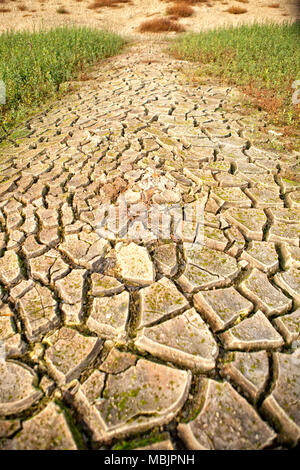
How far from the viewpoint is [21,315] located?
1.96 meters

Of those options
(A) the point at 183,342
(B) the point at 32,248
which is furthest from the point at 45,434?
(B) the point at 32,248

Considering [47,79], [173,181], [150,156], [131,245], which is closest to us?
[131,245]

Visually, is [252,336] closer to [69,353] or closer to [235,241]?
[235,241]

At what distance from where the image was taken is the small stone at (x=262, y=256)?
7.41 feet

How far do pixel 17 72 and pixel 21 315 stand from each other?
210 inches

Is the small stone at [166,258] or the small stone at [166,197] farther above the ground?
the small stone at [166,197]

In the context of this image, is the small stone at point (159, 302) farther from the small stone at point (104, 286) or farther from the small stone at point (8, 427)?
the small stone at point (8, 427)

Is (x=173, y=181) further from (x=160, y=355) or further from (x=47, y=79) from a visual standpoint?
(x=47, y=79)

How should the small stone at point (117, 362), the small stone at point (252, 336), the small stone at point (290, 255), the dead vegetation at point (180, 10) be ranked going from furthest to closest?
the dead vegetation at point (180, 10) → the small stone at point (290, 255) → the small stone at point (252, 336) → the small stone at point (117, 362)

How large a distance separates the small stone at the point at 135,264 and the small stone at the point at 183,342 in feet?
1.41

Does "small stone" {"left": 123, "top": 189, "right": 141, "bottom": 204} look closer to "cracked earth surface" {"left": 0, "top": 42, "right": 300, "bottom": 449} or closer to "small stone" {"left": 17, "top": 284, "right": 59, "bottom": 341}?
"cracked earth surface" {"left": 0, "top": 42, "right": 300, "bottom": 449}

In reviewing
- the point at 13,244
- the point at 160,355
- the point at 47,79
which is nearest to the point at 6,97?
the point at 47,79

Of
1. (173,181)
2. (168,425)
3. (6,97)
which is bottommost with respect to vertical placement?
(168,425)

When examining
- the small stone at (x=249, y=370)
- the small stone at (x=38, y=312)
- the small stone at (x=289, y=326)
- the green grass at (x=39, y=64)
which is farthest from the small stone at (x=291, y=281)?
the green grass at (x=39, y=64)
